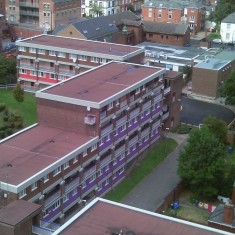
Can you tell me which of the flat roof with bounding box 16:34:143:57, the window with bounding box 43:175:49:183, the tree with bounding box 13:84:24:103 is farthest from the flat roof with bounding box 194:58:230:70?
the window with bounding box 43:175:49:183

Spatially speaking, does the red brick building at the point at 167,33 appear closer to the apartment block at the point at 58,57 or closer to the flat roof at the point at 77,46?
the flat roof at the point at 77,46

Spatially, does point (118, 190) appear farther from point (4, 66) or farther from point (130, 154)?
point (4, 66)

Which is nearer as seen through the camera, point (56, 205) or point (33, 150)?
point (56, 205)

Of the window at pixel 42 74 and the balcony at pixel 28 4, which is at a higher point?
the balcony at pixel 28 4

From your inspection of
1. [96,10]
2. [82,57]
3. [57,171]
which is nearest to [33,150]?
[57,171]

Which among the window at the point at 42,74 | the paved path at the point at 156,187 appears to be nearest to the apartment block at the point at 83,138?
the paved path at the point at 156,187

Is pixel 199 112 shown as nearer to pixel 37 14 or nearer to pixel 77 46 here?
pixel 77 46
